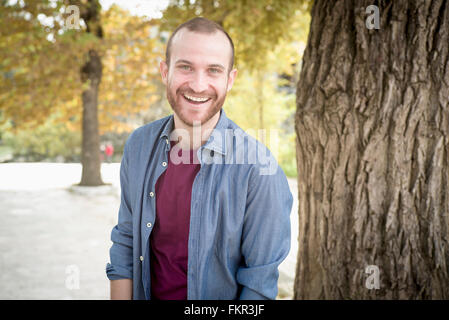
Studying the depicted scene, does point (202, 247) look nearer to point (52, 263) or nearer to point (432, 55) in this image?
point (432, 55)

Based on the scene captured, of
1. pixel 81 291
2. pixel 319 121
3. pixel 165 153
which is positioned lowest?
pixel 81 291

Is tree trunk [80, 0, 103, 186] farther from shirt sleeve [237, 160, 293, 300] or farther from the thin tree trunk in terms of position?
shirt sleeve [237, 160, 293, 300]

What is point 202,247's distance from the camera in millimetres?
1762

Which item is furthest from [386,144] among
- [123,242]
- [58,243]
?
[58,243]

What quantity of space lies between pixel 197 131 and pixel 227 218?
0.42 m

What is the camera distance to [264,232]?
5.61ft

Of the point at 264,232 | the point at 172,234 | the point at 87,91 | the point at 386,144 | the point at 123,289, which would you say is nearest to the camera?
the point at 264,232

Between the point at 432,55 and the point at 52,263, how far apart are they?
5.22 meters

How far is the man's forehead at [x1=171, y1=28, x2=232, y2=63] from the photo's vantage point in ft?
5.67

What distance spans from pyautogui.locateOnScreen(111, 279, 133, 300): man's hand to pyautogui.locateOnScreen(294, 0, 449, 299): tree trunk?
156cm

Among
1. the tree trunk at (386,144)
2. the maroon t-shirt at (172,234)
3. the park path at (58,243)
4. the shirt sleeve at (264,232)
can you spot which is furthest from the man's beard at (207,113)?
the park path at (58,243)

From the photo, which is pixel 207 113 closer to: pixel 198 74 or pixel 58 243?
pixel 198 74

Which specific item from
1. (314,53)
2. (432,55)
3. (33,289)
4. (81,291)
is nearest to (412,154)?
(432,55)

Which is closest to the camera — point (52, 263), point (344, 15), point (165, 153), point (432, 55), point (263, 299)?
point (263, 299)
